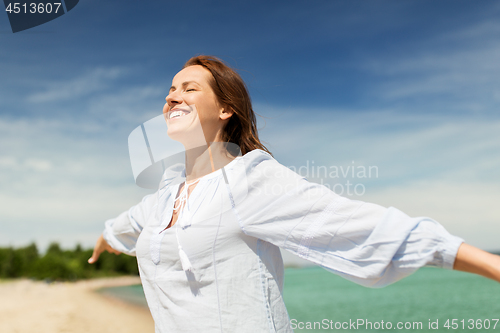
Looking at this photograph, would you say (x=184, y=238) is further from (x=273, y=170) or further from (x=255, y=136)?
(x=255, y=136)

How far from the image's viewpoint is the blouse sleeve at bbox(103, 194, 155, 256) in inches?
70.1

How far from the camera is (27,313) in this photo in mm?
15852

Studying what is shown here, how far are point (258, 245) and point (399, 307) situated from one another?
2214 cm

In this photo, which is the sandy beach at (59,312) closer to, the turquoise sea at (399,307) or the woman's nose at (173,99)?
the turquoise sea at (399,307)

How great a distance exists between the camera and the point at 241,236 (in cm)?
118

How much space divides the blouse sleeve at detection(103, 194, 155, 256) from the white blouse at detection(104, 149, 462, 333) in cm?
40

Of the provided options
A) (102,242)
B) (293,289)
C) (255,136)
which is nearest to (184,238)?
(255,136)

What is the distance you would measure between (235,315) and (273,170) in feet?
1.71

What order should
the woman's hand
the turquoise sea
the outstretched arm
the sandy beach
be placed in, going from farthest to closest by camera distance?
the turquoise sea < the sandy beach < the woman's hand < the outstretched arm

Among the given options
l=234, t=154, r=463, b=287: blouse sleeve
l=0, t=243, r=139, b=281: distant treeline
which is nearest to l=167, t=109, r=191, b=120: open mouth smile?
l=234, t=154, r=463, b=287: blouse sleeve

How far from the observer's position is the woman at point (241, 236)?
3.09 feet

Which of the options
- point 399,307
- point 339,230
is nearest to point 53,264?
point 399,307

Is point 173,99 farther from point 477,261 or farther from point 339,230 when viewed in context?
point 477,261

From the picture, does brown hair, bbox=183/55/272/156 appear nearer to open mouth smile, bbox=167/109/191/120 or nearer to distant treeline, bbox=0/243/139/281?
open mouth smile, bbox=167/109/191/120
